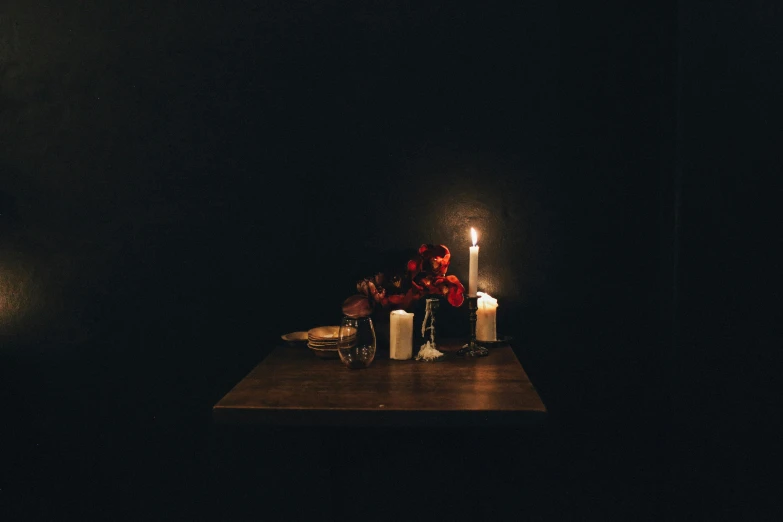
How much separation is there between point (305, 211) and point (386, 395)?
2.92 feet

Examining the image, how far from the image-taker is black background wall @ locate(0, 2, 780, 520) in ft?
6.56

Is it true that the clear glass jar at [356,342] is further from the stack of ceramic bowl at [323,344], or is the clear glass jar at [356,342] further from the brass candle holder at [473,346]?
the brass candle holder at [473,346]

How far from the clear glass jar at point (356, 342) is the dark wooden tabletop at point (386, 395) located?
33 mm

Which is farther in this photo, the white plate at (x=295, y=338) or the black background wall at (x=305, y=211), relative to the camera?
the black background wall at (x=305, y=211)

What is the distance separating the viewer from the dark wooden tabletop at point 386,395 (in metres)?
1.32

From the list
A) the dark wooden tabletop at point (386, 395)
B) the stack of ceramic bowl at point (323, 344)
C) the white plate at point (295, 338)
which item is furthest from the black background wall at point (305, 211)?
the dark wooden tabletop at point (386, 395)

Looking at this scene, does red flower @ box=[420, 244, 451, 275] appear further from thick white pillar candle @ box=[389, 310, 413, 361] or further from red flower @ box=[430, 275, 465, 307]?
thick white pillar candle @ box=[389, 310, 413, 361]

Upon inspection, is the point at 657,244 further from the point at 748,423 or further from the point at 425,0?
the point at 425,0

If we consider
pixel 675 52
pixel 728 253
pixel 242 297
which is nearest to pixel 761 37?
pixel 675 52

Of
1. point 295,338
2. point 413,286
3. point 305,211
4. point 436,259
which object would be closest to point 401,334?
point 413,286

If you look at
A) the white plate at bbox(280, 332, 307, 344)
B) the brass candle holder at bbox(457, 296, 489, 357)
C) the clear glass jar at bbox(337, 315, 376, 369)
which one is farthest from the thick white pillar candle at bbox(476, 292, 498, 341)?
the white plate at bbox(280, 332, 307, 344)

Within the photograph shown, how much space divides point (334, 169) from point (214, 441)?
3.61 feet

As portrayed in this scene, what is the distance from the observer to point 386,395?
4.69ft

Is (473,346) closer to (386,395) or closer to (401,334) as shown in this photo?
(401,334)
